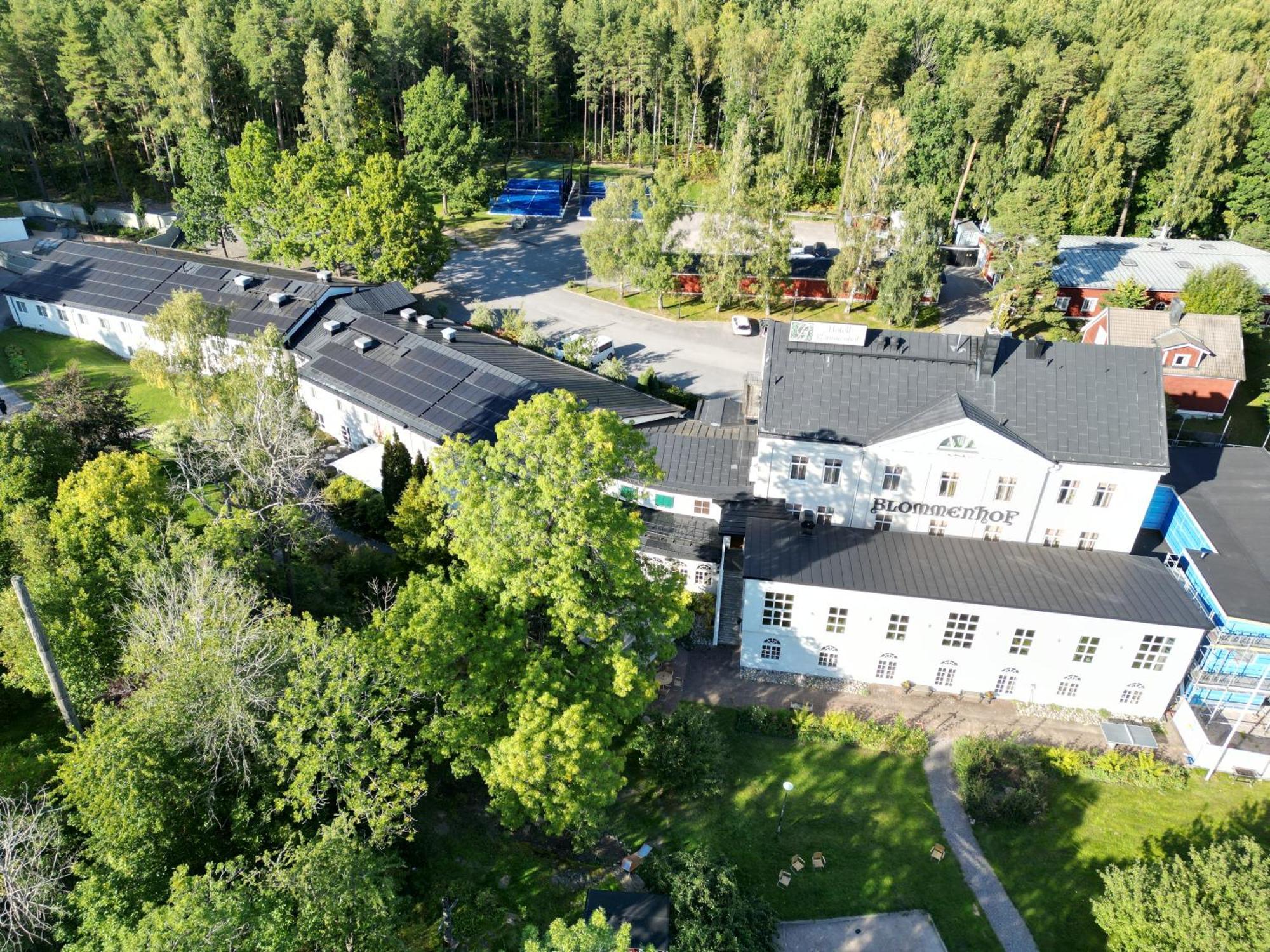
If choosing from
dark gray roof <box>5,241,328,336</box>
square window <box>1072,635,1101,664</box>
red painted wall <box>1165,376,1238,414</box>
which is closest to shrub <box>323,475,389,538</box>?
dark gray roof <box>5,241,328,336</box>

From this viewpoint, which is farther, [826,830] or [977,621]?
[977,621]

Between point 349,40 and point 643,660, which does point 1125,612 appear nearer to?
point 643,660

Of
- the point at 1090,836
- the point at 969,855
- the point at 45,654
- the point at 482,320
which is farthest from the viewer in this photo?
the point at 482,320

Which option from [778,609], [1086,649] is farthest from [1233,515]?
[778,609]

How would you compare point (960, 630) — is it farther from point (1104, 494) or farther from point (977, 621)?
point (1104, 494)

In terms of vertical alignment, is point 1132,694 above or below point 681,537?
below

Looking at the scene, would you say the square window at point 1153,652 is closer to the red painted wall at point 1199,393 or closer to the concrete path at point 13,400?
the red painted wall at point 1199,393

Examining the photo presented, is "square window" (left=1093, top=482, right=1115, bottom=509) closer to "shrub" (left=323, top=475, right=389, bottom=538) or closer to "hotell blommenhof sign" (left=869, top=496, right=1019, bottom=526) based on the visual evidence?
"hotell blommenhof sign" (left=869, top=496, right=1019, bottom=526)
